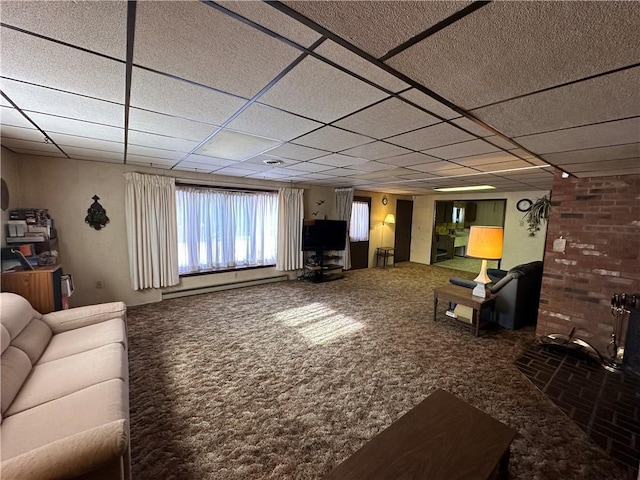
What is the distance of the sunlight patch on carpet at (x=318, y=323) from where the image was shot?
128 inches

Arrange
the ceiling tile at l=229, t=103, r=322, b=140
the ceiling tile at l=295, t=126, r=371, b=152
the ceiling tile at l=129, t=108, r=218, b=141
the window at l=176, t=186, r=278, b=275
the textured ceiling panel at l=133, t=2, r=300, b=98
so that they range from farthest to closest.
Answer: the window at l=176, t=186, r=278, b=275 → the ceiling tile at l=295, t=126, r=371, b=152 → the ceiling tile at l=129, t=108, r=218, b=141 → the ceiling tile at l=229, t=103, r=322, b=140 → the textured ceiling panel at l=133, t=2, r=300, b=98

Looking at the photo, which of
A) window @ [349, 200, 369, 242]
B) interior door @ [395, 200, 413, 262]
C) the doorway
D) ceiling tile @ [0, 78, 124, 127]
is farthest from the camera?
the doorway

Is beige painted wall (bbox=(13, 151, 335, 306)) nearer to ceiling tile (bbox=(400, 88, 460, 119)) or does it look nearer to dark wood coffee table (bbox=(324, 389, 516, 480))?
ceiling tile (bbox=(400, 88, 460, 119))

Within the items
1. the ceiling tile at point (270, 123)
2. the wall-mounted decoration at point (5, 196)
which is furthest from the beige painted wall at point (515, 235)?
the wall-mounted decoration at point (5, 196)

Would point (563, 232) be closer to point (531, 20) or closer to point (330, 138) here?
point (330, 138)

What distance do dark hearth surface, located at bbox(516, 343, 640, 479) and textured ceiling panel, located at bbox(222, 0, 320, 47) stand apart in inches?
116

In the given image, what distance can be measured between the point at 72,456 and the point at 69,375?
3.13ft

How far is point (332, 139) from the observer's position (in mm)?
2314

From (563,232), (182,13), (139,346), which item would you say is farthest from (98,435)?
(563,232)

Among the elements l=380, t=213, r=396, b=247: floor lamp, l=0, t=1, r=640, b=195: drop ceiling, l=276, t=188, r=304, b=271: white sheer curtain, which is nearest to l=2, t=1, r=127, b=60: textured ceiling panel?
l=0, t=1, r=640, b=195: drop ceiling

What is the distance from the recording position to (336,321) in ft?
12.1

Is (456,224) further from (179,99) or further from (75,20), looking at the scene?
(75,20)

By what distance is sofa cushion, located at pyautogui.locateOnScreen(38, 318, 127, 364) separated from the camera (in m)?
1.97

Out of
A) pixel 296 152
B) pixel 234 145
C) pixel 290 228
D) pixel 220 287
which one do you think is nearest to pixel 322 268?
pixel 290 228
